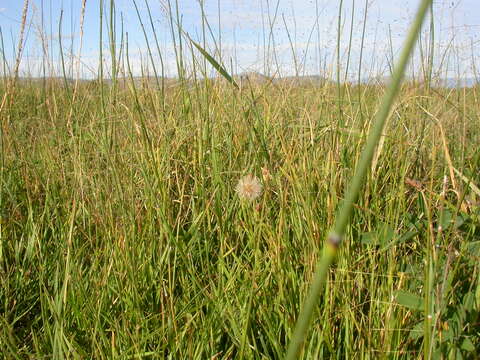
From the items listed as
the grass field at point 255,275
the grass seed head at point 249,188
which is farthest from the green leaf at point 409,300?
the grass seed head at point 249,188

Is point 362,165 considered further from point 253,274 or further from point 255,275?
point 255,275

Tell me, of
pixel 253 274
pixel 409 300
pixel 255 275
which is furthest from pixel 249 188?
pixel 409 300

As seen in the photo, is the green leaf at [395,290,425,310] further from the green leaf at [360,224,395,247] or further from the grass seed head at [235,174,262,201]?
the grass seed head at [235,174,262,201]

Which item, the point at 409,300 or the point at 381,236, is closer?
the point at 409,300

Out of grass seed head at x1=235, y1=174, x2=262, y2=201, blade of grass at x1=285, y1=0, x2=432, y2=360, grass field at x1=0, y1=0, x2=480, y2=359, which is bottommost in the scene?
grass field at x1=0, y1=0, x2=480, y2=359

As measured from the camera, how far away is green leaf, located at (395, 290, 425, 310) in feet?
2.68

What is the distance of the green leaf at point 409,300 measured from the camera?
0.82m

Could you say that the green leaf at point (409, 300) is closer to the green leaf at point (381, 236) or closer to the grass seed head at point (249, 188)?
the green leaf at point (381, 236)

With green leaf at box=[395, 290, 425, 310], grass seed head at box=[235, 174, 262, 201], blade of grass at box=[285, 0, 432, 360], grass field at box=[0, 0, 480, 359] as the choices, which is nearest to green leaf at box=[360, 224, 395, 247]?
grass field at box=[0, 0, 480, 359]

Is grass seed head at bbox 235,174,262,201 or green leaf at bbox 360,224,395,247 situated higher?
grass seed head at bbox 235,174,262,201

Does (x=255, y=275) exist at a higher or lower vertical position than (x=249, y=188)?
lower

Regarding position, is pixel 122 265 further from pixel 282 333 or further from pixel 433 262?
pixel 433 262

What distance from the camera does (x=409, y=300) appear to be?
835 mm

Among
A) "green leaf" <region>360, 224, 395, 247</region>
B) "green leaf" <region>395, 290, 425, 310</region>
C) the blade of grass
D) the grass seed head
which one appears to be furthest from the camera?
the grass seed head
